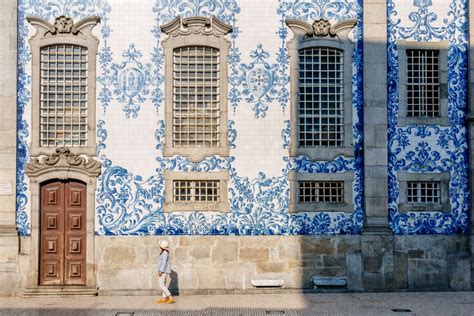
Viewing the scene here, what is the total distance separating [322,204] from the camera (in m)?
14.2

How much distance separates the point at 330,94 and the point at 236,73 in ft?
7.05

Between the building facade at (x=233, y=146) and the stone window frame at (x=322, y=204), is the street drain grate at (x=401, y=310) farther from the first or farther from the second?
the stone window frame at (x=322, y=204)

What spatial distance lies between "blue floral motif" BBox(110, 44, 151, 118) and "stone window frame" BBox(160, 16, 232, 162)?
1.63 ft

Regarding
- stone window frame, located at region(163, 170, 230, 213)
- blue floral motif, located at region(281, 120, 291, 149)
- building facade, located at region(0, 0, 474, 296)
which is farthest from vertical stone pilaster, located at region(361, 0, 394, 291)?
stone window frame, located at region(163, 170, 230, 213)

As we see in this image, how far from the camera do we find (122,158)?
46.1ft

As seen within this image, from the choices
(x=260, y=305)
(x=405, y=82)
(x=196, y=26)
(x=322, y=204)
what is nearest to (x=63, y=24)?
(x=196, y=26)

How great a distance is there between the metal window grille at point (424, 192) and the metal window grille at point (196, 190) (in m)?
4.27

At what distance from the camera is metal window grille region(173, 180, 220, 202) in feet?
46.4

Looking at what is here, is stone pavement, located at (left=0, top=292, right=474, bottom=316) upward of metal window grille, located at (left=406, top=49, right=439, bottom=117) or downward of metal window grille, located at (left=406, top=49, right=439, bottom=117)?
downward

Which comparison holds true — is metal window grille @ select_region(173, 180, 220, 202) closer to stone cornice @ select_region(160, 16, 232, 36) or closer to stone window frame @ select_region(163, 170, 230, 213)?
stone window frame @ select_region(163, 170, 230, 213)

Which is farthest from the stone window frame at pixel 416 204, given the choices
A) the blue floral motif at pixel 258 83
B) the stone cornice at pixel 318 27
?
the stone cornice at pixel 318 27

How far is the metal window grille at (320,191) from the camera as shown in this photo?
562 inches

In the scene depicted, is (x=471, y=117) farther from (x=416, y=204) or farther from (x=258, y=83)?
(x=258, y=83)

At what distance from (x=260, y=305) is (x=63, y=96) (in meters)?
6.16
